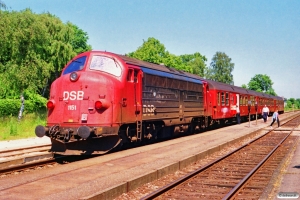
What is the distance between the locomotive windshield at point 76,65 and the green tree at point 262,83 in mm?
139127

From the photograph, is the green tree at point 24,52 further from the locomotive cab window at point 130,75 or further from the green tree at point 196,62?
the green tree at point 196,62

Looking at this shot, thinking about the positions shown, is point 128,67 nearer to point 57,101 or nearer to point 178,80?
point 57,101

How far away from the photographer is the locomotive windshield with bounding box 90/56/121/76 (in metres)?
12.8

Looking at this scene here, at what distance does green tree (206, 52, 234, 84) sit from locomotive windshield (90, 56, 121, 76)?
8124cm

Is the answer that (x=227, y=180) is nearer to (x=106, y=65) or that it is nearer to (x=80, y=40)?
(x=106, y=65)

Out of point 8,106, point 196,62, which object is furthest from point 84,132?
point 196,62

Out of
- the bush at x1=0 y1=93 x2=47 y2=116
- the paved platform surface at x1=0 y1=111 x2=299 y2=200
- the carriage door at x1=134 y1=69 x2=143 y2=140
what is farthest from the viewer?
the bush at x1=0 y1=93 x2=47 y2=116

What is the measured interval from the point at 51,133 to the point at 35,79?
66.5 feet

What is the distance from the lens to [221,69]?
93562 mm

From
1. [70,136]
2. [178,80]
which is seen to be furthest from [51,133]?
[178,80]

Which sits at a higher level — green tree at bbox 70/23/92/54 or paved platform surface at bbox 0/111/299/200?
green tree at bbox 70/23/92/54

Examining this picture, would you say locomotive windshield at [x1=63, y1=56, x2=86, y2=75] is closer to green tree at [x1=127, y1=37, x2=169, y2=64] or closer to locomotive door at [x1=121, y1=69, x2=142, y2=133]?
locomotive door at [x1=121, y1=69, x2=142, y2=133]

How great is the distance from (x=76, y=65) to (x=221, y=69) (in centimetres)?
8330

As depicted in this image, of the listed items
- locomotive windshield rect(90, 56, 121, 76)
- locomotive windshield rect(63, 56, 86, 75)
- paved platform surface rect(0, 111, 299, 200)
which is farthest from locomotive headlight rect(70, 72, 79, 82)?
paved platform surface rect(0, 111, 299, 200)
